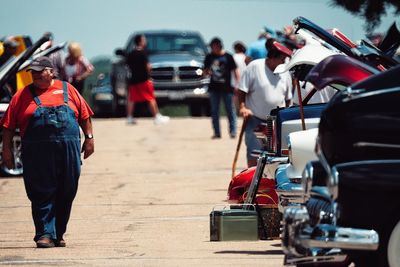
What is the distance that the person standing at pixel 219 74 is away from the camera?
25.8 metres

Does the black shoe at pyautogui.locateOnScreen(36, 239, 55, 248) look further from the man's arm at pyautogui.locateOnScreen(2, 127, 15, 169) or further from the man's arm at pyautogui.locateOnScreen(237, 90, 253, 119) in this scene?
the man's arm at pyautogui.locateOnScreen(237, 90, 253, 119)

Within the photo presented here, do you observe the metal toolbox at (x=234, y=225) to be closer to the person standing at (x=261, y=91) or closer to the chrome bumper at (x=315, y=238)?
the chrome bumper at (x=315, y=238)

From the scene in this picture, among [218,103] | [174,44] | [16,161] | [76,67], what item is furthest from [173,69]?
[16,161]

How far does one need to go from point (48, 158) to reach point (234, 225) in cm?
189

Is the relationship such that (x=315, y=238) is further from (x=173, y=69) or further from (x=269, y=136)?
(x=173, y=69)

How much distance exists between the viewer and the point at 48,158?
41.4 ft

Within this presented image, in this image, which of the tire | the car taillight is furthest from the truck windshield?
the car taillight

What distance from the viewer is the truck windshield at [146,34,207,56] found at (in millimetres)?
34781

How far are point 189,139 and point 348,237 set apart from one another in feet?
60.4

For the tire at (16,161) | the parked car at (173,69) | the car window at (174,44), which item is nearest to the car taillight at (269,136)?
the tire at (16,161)

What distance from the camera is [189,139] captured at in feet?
88.7

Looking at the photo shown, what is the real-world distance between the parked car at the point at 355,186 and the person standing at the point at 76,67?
18654 millimetres

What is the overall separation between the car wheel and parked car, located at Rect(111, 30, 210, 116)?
24.1 m

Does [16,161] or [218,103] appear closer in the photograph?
[16,161]
